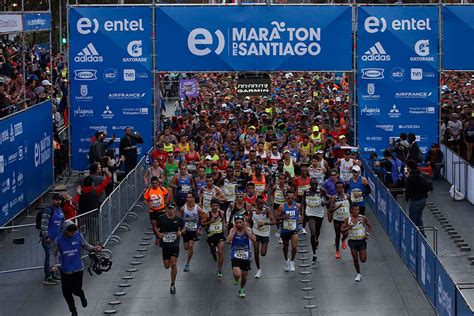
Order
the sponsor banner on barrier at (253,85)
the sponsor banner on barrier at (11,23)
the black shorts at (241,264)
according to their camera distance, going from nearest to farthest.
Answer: the black shorts at (241,264)
the sponsor banner on barrier at (11,23)
the sponsor banner on barrier at (253,85)

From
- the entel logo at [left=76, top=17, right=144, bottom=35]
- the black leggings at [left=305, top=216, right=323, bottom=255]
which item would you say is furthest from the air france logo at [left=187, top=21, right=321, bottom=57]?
the black leggings at [left=305, top=216, right=323, bottom=255]

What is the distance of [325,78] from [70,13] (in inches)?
1254

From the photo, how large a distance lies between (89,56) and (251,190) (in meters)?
10.7

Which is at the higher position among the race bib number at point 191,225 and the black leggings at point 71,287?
the race bib number at point 191,225

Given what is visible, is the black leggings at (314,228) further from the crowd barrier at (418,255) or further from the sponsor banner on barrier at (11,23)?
the sponsor banner on barrier at (11,23)

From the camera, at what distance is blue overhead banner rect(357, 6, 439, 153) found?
2948cm

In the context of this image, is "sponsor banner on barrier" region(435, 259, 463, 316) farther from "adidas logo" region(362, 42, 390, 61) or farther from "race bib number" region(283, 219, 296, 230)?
"adidas logo" region(362, 42, 390, 61)

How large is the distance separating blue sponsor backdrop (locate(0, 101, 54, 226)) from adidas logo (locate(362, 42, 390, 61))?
8679 millimetres

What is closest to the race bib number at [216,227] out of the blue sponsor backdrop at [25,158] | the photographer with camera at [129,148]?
the blue sponsor backdrop at [25,158]

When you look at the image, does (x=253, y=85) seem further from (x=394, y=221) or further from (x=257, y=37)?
(x=394, y=221)

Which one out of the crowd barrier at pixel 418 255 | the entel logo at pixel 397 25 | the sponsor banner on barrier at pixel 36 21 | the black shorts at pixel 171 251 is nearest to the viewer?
the crowd barrier at pixel 418 255

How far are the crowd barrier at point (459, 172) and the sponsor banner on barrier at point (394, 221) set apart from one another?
4527mm

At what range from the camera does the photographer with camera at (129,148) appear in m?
27.4

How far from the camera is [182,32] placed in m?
29.7
